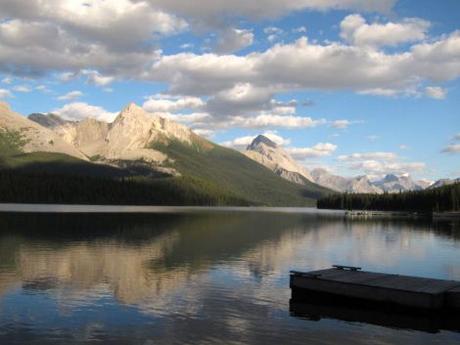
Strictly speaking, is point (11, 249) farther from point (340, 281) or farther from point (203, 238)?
point (340, 281)

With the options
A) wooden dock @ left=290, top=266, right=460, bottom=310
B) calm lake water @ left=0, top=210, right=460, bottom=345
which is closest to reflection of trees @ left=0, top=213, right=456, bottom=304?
calm lake water @ left=0, top=210, right=460, bottom=345

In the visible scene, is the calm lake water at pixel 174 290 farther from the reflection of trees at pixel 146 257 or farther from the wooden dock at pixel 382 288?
the wooden dock at pixel 382 288

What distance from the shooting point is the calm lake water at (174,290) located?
33.5m

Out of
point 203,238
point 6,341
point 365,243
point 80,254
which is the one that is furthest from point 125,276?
point 365,243

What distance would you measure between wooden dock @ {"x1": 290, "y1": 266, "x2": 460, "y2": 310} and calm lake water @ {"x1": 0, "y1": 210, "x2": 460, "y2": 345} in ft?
10.7

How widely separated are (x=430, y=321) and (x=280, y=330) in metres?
12.4

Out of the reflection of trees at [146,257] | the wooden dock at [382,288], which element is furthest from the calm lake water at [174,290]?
the wooden dock at [382,288]

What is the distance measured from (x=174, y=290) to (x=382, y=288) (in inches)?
732

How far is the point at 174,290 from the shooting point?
157 ft

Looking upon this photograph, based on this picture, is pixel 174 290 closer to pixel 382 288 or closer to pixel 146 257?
pixel 382 288

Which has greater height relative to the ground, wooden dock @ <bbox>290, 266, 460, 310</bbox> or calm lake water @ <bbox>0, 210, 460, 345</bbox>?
wooden dock @ <bbox>290, 266, 460, 310</bbox>

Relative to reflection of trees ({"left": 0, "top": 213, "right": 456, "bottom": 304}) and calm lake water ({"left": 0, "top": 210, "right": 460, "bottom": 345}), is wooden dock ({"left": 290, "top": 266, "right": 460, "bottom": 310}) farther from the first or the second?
reflection of trees ({"left": 0, "top": 213, "right": 456, "bottom": 304})

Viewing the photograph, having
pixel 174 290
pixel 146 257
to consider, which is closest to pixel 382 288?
pixel 174 290

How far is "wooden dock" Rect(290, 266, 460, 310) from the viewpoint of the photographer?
4082 cm
